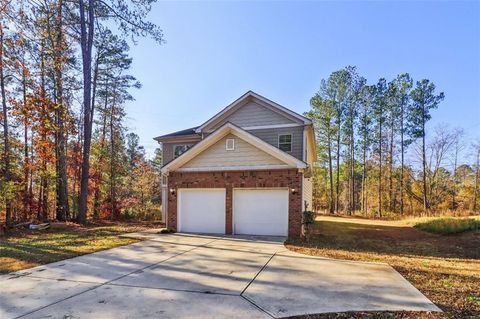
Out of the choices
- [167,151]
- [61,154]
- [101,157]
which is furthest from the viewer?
[101,157]

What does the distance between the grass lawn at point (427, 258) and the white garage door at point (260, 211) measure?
1493mm

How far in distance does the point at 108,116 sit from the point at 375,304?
2300cm

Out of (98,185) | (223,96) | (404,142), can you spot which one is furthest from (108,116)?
(404,142)

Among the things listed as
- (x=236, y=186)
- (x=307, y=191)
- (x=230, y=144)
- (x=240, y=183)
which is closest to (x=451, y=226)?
(x=307, y=191)

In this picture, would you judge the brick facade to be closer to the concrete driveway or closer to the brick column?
the brick column

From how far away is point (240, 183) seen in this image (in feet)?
39.2

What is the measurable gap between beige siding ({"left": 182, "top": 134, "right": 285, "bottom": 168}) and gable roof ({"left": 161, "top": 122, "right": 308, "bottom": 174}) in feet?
0.53

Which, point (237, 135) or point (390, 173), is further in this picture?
point (390, 173)

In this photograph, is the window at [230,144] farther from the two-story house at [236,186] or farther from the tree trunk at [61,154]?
the tree trunk at [61,154]

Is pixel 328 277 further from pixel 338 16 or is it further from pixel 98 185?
pixel 98 185

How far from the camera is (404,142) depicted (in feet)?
91.9

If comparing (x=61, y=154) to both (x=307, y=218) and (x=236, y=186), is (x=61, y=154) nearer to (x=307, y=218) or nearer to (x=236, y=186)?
(x=236, y=186)

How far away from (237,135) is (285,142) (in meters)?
3.34

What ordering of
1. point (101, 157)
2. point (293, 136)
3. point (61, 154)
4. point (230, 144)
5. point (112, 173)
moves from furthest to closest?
point (101, 157), point (112, 173), point (61, 154), point (293, 136), point (230, 144)
